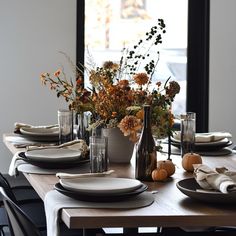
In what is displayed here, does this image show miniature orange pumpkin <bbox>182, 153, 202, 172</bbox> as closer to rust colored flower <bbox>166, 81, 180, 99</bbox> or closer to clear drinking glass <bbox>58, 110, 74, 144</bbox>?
rust colored flower <bbox>166, 81, 180, 99</bbox>

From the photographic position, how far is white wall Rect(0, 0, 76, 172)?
486cm

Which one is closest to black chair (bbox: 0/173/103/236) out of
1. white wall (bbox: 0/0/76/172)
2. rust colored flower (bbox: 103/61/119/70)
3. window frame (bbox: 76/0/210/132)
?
rust colored flower (bbox: 103/61/119/70)

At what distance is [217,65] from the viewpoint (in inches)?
208

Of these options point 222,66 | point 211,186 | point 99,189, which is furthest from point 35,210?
point 222,66

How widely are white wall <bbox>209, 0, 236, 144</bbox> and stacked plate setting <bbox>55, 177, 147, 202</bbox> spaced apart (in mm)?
3029

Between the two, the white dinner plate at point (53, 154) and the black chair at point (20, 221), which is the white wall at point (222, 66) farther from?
the black chair at point (20, 221)

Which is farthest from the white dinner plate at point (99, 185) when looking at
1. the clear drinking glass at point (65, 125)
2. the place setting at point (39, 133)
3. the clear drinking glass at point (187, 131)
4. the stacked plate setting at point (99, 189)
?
the place setting at point (39, 133)

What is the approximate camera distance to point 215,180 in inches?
86.5

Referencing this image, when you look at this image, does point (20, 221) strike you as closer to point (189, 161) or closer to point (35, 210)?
point (189, 161)

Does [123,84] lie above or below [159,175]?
above

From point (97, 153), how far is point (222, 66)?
9.28ft

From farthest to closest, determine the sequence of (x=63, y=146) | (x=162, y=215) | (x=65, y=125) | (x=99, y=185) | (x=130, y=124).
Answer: (x=65, y=125)
(x=63, y=146)
(x=130, y=124)
(x=99, y=185)
(x=162, y=215)

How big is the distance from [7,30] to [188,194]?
2.98 m

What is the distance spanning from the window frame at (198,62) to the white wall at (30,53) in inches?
37.7
